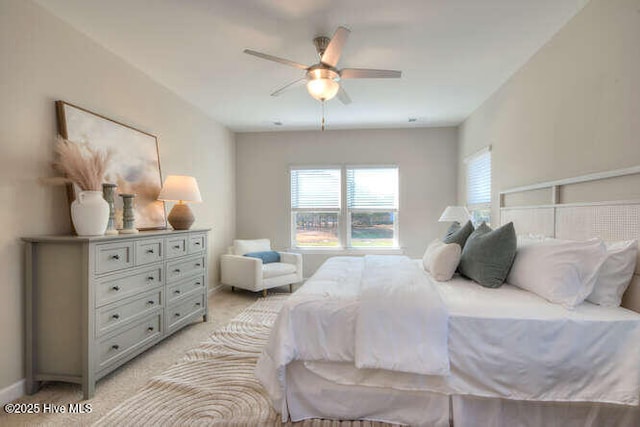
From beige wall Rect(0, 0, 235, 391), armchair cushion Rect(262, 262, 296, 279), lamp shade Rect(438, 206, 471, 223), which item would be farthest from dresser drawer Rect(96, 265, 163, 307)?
lamp shade Rect(438, 206, 471, 223)

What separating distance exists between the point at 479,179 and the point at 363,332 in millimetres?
3429

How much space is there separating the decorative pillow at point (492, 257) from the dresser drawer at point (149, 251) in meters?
2.59

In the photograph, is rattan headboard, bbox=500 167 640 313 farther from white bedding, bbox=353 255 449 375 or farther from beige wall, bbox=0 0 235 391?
beige wall, bbox=0 0 235 391

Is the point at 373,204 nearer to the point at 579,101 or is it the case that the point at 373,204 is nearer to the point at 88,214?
the point at 579,101

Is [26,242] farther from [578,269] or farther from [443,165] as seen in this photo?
[443,165]

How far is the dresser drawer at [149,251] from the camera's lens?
2381mm

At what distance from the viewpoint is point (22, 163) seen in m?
1.96

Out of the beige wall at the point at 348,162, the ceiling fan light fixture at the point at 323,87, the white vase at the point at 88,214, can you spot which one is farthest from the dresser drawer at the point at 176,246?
the beige wall at the point at 348,162

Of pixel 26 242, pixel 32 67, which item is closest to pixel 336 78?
pixel 32 67

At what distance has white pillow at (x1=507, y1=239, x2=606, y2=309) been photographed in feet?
5.39

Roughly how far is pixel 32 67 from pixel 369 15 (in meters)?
2.38

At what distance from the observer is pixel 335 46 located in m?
2.07

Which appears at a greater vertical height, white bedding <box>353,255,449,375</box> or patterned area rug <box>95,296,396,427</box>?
white bedding <box>353,255,449,375</box>

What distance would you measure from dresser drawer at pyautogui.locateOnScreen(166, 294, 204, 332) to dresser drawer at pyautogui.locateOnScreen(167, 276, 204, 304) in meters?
0.07
